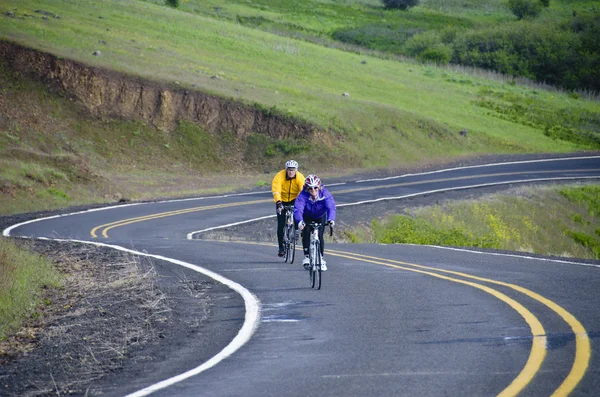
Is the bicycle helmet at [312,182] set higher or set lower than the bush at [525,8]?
lower

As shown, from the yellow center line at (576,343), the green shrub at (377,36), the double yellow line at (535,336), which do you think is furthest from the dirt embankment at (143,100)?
the green shrub at (377,36)

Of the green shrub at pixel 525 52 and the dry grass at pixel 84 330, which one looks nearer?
the dry grass at pixel 84 330

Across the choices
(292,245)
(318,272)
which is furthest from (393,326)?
(292,245)

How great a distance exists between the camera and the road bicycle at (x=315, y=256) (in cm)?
1356

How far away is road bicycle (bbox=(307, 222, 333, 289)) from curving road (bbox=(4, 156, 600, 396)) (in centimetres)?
27

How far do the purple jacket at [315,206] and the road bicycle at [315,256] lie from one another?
Result: 0.19 m

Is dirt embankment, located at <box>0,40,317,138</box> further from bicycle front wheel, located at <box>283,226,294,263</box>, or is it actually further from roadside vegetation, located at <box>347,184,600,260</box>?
bicycle front wheel, located at <box>283,226,294,263</box>

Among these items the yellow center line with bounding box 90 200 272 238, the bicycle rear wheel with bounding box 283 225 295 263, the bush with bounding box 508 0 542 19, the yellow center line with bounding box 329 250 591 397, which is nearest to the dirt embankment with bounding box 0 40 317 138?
the yellow center line with bounding box 90 200 272 238

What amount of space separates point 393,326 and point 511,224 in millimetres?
25692

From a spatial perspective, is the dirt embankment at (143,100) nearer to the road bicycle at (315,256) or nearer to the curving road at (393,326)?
the curving road at (393,326)

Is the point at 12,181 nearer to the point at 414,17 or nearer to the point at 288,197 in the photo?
the point at 288,197

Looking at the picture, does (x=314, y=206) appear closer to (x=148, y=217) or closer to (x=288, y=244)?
(x=288, y=244)

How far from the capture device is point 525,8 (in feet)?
395

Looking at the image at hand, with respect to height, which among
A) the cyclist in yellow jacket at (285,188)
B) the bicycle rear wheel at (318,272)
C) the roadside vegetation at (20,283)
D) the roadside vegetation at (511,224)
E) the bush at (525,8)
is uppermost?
the bush at (525,8)
